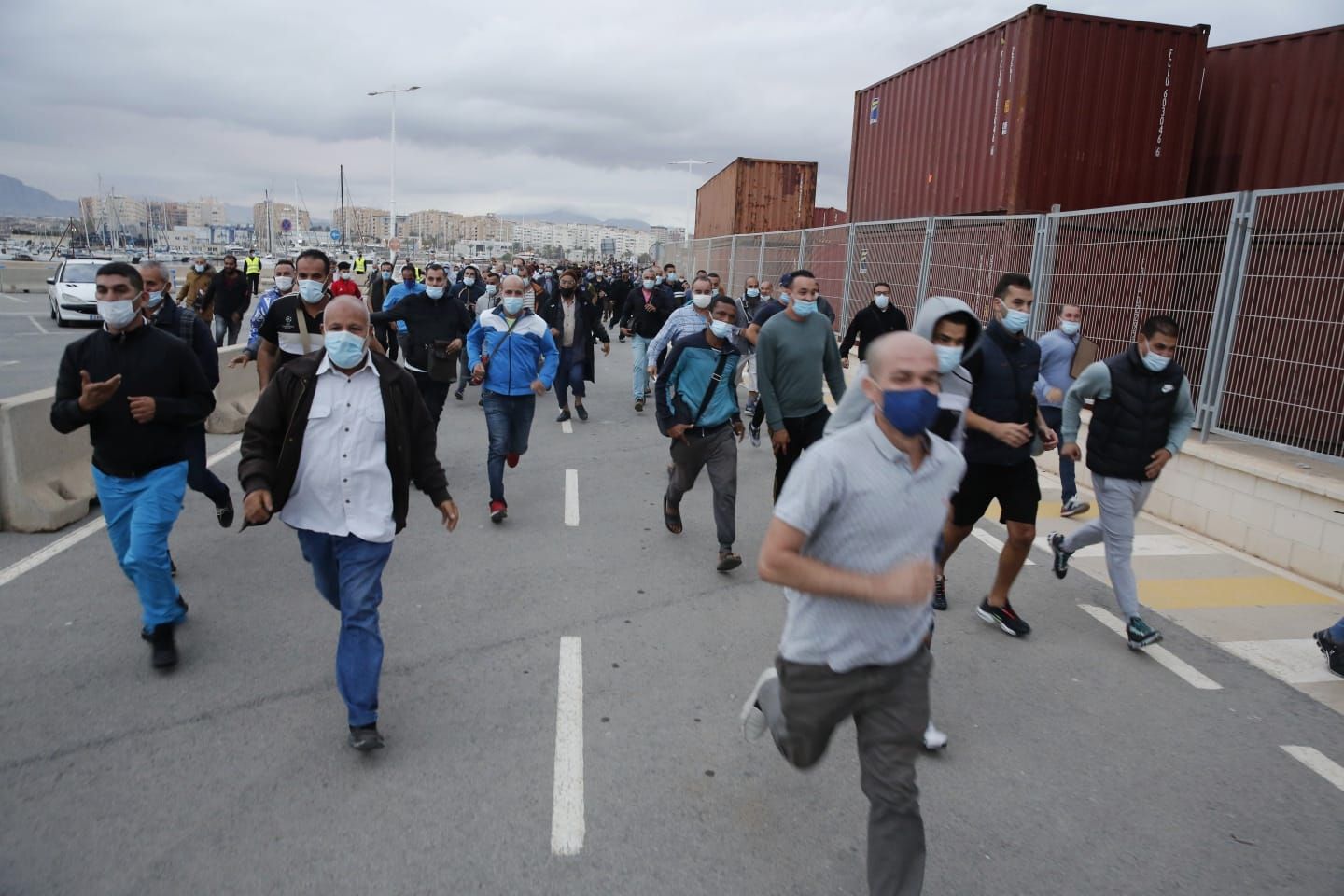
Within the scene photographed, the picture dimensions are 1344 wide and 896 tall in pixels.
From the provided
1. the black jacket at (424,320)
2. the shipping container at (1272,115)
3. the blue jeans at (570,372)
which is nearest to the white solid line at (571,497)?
the black jacket at (424,320)

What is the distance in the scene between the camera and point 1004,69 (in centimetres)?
1132

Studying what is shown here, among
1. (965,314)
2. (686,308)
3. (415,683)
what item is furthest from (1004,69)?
(415,683)

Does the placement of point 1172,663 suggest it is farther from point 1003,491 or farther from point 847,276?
point 847,276

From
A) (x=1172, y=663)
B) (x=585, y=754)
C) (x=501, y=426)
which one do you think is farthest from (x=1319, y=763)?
(x=501, y=426)

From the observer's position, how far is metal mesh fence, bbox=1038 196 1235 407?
7652 mm

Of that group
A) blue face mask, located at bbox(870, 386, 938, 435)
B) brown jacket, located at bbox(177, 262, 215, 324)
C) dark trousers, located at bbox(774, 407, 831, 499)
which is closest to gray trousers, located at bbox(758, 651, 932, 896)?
blue face mask, located at bbox(870, 386, 938, 435)

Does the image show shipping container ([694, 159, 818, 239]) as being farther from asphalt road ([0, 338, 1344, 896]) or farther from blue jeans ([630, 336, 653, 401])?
asphalt road ([0, 338, 1344, 896])

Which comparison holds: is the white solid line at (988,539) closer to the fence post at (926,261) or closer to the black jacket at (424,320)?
the black jacket at (424,320)

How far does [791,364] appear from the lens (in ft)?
19.9

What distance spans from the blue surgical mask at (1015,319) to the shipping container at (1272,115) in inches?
266

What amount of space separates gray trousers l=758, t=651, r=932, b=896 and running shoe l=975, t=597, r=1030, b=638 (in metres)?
2.75

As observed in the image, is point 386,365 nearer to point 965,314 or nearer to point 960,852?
point 965,314

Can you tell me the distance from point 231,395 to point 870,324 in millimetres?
7867

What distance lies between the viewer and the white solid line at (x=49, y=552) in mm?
5660
